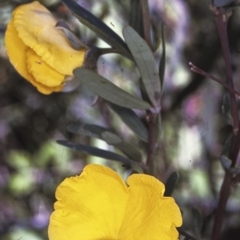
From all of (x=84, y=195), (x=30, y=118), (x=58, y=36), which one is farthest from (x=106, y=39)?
(x=30, y=118)

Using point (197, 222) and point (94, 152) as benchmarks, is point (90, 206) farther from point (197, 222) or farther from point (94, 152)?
point (197, 222)

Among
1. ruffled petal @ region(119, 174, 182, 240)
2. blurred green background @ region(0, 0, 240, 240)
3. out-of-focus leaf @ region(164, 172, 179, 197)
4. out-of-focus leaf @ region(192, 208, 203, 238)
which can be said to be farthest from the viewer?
blurred green background @ region(0, 0, 240, 240)

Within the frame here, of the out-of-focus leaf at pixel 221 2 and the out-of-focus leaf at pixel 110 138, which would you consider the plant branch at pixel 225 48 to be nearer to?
the out-of-focus leaf at pixel 221 2

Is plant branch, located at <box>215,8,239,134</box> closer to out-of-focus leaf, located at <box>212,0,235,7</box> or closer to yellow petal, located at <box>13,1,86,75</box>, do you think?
out-of-focus leaf, located at <box>212,0,235,7</box>

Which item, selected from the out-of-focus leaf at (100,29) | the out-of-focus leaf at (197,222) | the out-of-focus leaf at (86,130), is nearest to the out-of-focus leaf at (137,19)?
the out-of-focus leaf at (100,29)

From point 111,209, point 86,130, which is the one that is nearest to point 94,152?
point 86,130

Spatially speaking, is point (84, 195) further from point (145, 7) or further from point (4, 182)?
point (4, 182)

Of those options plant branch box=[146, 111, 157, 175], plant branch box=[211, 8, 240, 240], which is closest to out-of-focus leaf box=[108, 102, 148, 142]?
plant branch box=[146, 111, 157, 175]
